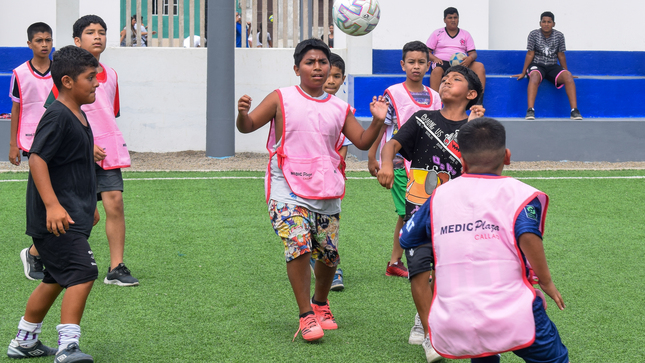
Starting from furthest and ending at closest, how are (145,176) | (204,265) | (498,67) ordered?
(498,67) < (145,176) < (204,265)

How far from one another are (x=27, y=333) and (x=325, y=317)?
1.56 meters

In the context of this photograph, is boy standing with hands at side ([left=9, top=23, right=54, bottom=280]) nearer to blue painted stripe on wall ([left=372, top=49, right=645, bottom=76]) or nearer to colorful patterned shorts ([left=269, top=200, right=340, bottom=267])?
colorful patterned shorts ([left=269, top=200, right=340, bottom=267])

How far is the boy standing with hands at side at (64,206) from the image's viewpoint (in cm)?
325

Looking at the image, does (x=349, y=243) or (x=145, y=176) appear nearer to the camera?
(x=349, y=243)

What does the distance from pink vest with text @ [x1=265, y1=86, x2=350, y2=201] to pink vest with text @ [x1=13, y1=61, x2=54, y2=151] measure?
2.52 m

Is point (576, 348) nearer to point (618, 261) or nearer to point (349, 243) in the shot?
point (618, 261)

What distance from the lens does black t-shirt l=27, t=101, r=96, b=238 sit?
3287 mm

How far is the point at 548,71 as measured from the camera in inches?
482

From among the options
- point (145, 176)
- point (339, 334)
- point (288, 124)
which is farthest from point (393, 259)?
point (145, 176)

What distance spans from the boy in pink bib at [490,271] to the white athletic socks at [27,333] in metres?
1.96

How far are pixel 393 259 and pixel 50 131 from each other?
266 cm

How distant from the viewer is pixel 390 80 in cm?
1216

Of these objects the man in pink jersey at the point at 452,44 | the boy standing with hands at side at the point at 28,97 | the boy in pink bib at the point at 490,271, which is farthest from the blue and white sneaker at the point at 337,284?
the man in pink jersey at the point at 452,44

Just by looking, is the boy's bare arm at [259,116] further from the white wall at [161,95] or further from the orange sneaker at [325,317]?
the white wall at [161,95]
